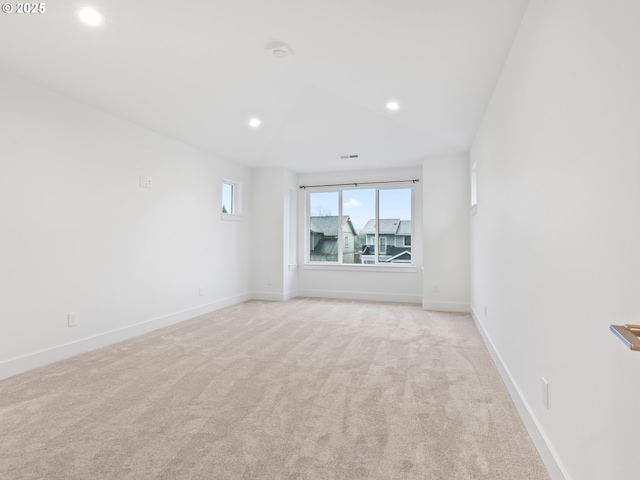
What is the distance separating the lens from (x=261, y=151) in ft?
16.6

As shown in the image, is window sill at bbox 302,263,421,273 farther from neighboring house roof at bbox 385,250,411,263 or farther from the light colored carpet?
the light colored carpet

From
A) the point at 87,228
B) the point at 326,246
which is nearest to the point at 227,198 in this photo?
the point at 326,246

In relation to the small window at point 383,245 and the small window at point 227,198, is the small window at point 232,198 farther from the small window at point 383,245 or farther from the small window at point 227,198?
the small window at point 383,245

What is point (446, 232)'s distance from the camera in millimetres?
5137

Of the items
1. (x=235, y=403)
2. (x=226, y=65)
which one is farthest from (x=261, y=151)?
(x=235, y=403)

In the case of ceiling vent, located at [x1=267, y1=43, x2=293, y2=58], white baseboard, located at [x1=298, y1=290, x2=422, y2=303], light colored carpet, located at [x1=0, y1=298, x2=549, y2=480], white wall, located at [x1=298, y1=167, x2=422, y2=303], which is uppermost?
ceiling vent, located at [x1=267, y1=43, x2=293, y2=58]

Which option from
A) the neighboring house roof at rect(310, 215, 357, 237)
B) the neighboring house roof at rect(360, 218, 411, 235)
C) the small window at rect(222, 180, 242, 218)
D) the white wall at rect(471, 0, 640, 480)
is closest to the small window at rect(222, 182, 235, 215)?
the small window at rect(222, 180, 242, 218)

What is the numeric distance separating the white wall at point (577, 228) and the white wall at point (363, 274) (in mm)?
3503

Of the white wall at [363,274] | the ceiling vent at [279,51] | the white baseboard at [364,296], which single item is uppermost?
the ceiling vent at [279,51]

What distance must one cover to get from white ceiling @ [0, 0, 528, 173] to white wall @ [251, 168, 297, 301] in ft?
5.73

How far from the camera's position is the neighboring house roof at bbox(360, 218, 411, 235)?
19.6ft

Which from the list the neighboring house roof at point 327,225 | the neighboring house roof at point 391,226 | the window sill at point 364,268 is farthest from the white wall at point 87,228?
the neighboring house roof at point 391,226

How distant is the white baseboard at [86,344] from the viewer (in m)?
2.66

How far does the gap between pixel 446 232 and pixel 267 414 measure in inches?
158
